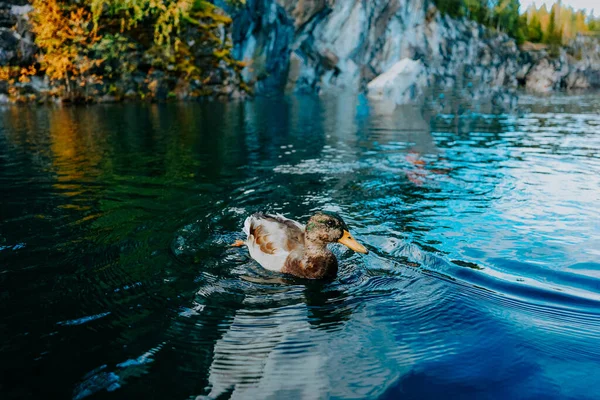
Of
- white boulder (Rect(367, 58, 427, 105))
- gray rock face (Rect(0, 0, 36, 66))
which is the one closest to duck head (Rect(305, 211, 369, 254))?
gray rock face (Rect(0, 0, 36, 66))

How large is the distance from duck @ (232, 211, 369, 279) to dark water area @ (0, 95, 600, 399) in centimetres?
17

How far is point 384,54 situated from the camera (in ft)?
273

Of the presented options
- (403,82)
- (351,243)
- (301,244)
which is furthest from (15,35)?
(351,243)

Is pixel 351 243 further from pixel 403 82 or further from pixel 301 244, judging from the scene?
pixel 403 82

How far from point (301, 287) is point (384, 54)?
8461cm

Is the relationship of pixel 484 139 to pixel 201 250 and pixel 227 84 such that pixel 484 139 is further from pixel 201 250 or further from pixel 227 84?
pixel 227 84

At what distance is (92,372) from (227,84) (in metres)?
40.0

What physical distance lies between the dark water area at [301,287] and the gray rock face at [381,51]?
1946 inches

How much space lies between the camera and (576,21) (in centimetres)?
11894

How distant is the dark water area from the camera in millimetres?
3502

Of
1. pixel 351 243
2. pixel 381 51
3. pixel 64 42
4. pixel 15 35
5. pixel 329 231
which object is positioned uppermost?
pixel 381 51

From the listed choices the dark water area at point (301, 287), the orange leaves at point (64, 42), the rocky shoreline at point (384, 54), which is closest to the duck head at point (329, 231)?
the dark water area at point (301, 287)

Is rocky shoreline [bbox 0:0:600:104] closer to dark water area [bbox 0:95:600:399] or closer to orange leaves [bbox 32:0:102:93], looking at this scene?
orange leaves [bbox 32:0:102:93]

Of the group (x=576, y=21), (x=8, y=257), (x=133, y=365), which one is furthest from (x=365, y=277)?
(x=576, y=21)
